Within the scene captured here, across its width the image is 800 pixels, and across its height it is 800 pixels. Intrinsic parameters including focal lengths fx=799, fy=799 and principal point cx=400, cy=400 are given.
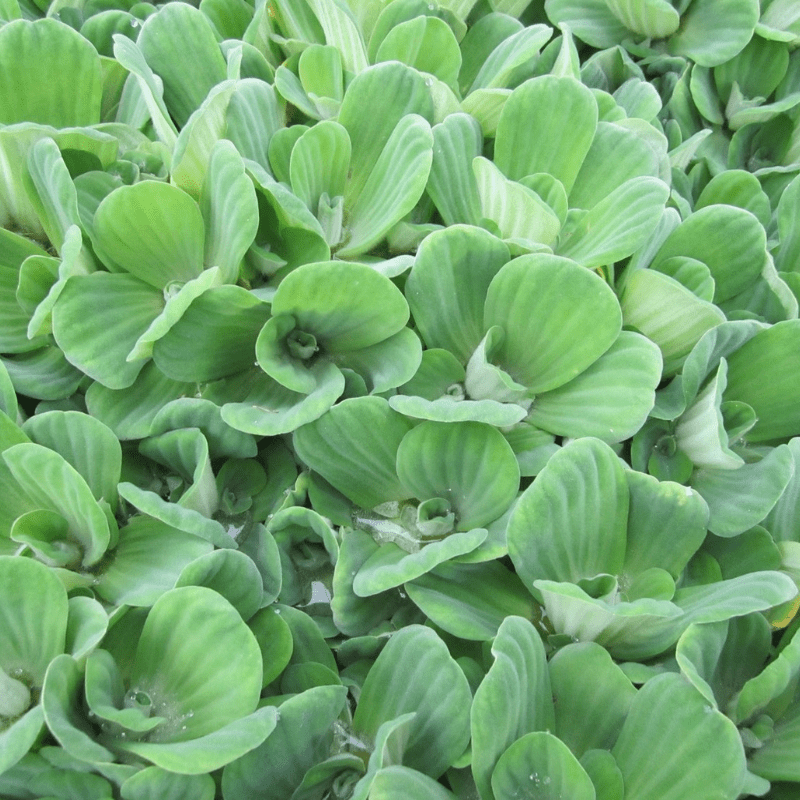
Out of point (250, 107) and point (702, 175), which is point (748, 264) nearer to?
point (702, 175)

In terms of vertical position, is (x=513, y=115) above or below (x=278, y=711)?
above

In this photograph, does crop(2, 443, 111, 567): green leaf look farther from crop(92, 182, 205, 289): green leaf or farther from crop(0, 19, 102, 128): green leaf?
crop(0, 19, 102, 128): green leaf

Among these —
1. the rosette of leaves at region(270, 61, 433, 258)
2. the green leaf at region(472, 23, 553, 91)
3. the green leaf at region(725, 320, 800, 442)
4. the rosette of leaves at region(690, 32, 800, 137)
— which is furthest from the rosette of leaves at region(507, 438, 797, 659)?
the rosette of leaves at region(690, 32, 800, 137)

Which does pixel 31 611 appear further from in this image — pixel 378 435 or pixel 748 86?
pixel 748 86

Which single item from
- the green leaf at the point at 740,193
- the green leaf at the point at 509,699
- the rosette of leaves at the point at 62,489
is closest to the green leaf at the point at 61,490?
the rosette of leaves at the point at 62,489

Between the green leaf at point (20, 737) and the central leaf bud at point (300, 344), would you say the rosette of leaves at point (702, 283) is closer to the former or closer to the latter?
the central leaf bud at point (300, 344)

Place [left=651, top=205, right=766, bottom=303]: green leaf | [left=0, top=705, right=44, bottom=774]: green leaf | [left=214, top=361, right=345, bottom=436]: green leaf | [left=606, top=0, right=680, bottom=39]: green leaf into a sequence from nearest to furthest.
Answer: [left=0, top=705, right=44, bottom=774]: green leaf, [left=214, top=361, right=345, bottom=436]: green leaf, [left=651, top=205, right=766, bottom=303]: green leaf, [left=606, top=0, right=680, bottom=39]: green leaf

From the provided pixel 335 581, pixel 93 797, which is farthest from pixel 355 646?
pixel 93 797
